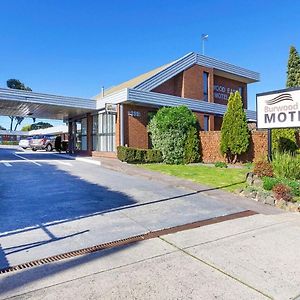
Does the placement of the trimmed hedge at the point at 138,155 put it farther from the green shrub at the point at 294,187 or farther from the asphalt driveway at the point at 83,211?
the green shrub at the point at 294,187

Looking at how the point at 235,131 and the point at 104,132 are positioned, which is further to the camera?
the point at 104,132

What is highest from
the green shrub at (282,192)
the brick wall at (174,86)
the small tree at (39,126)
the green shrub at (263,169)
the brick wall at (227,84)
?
the small tree at (39,126)

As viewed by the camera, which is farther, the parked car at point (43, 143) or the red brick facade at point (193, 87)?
the parked car at point (43, 143)

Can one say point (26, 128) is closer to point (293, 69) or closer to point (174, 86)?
point (174, 86)

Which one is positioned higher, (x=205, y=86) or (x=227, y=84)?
(x=227, y=84)

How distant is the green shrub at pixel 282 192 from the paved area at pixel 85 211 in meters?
0.94

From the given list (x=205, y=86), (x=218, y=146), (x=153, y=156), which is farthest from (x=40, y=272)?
(x=205, y=86)

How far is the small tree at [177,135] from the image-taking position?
1694cm

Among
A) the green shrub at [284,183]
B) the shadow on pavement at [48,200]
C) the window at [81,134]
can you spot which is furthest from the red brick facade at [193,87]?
the green shrub at [284,183]

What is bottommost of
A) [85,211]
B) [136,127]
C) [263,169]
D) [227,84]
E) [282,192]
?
[85,211]

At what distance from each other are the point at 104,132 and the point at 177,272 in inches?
691

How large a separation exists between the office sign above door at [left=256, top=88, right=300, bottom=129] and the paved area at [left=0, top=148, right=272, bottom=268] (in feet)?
14.0

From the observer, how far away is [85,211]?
6719 mm

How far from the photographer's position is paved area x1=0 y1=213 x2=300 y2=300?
332cm
